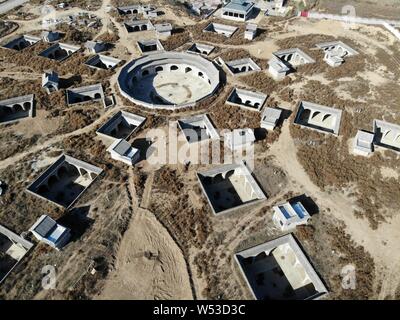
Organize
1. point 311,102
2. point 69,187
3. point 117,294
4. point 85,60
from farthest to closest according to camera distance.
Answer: point 85,60
point 311,102
point 69,187
point 117,294

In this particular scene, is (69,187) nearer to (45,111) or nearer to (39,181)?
(39,181)

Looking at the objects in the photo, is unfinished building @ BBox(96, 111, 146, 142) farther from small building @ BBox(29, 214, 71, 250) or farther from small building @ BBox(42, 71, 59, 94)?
small building @ BBox(29, 214, 71, 250)

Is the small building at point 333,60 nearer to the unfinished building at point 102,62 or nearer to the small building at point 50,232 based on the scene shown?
the unfinished building at point 102,62

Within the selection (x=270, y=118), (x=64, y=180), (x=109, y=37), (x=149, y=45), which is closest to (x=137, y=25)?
(x=109, y=37)

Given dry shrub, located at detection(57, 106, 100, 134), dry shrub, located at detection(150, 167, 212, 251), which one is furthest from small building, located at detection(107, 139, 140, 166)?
dry shrub, located at detection(57, 106, 100, 134)

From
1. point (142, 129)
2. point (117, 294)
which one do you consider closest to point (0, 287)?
point (117, 294)

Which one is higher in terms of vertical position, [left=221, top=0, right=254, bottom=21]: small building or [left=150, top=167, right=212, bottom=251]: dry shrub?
[left=221, top=0, right=254, bottom=21]: small building

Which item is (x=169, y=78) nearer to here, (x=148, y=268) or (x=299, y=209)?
(x=299, y=209)
